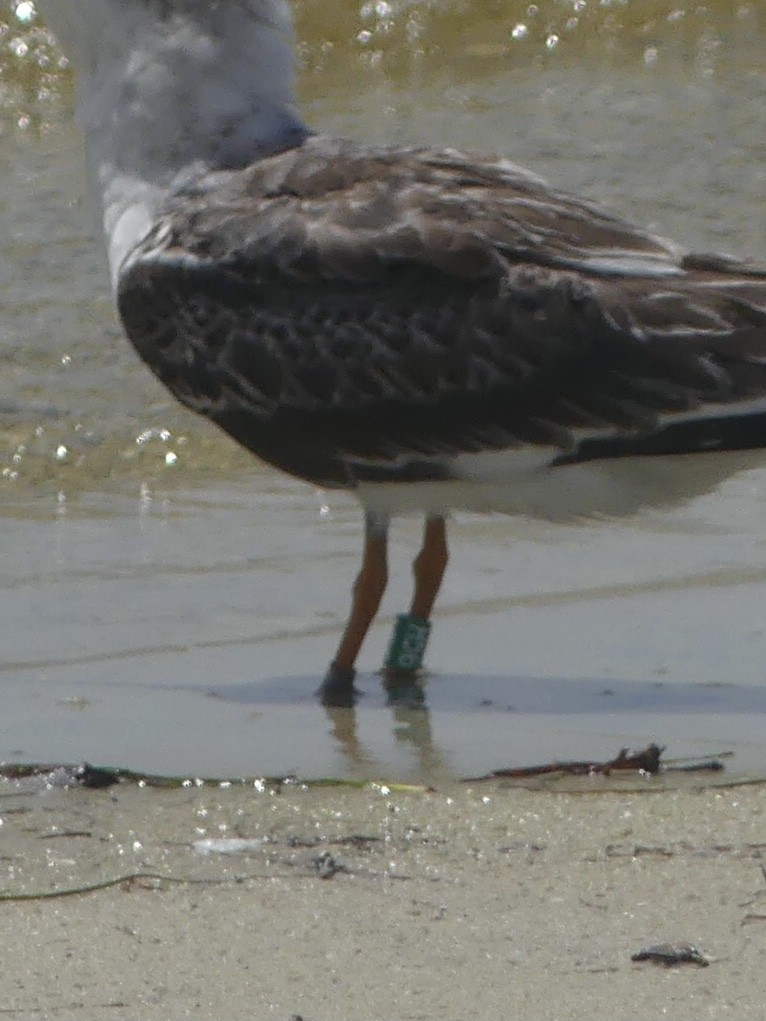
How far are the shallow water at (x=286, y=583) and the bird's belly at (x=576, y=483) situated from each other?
1.24 feet

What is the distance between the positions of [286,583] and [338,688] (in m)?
0.99

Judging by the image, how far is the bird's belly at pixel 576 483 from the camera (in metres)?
5.97

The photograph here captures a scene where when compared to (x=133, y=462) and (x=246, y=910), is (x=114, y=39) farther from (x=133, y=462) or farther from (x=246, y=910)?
(x=246, y=910)

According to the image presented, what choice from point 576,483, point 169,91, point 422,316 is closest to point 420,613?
point 576,483

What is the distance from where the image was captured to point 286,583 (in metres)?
6.91

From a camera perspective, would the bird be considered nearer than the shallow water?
No

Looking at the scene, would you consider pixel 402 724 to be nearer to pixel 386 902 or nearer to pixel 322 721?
pixel 322 721

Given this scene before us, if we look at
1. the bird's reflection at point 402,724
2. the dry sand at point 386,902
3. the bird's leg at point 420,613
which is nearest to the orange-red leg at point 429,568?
the bird's leg at point 420,613

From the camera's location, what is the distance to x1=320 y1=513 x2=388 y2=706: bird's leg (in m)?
5.97

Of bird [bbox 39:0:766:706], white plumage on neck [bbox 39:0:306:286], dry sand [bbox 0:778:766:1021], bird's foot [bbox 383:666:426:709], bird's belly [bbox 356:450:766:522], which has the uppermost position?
white plumage on neck [bbox 39:0:306:286]

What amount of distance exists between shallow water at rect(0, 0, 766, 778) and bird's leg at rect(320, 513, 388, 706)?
3.0 inches

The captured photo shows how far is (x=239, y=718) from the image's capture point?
5625 mm

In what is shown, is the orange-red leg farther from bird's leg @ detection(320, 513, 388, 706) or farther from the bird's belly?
the bird's belly

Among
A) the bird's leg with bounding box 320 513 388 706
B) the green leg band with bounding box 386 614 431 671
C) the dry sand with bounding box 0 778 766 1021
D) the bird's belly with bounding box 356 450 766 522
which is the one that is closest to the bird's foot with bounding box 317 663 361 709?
the bird's leg with bounding box 320 513 388 706
